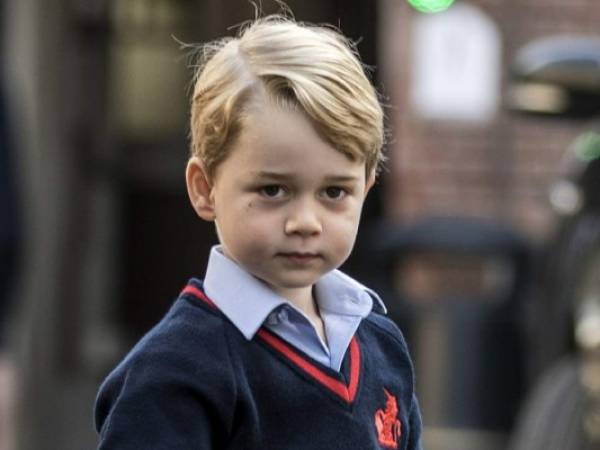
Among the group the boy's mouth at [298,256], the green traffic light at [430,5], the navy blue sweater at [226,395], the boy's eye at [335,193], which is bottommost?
the green traffic light at [430,5]

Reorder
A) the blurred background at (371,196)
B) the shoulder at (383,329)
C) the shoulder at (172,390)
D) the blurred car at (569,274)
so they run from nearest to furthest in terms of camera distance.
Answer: the shoulder at (172,390) → the shoulder at (383,329) → the blurred car at (569,274) → the blurred background at (371,196)

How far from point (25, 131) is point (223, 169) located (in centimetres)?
592

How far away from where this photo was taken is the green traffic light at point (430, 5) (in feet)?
27.5

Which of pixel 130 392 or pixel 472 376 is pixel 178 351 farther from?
pixel 472 376

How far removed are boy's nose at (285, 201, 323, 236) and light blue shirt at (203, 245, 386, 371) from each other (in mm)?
93

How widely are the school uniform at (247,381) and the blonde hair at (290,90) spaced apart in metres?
0.17

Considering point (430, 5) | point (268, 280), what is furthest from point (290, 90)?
point (430, 5)

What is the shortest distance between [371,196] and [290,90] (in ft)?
23.0

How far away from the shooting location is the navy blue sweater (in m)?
2.38

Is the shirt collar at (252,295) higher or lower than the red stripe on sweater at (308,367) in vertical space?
higher

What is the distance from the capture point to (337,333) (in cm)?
253

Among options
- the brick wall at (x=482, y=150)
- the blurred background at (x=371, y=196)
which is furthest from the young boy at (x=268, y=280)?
the brick wall at (x=482, y=150)

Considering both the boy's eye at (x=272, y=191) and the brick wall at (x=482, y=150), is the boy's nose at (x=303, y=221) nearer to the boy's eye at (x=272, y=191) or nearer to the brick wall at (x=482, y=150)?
the boy's eye at (x=272, y=191)

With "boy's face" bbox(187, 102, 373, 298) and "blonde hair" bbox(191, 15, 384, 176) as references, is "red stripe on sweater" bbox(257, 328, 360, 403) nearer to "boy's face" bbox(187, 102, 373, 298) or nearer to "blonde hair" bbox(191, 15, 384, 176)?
"boy's face" bbox(187, 102, 373, 298)
